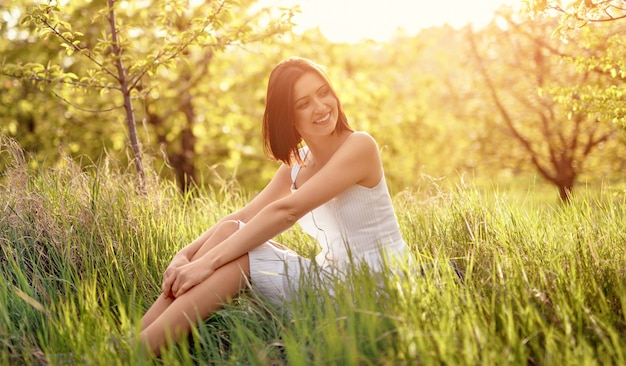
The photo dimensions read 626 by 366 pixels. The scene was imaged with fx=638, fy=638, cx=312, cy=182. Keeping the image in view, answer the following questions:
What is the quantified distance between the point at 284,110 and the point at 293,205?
0.61 m

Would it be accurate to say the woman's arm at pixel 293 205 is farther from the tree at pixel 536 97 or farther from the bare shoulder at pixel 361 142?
the tree at pixel 536 97

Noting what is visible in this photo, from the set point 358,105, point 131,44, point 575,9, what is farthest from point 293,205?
point 358,105

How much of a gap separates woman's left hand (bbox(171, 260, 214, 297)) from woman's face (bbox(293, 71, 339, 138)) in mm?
953

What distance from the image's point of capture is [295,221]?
3.24 meters

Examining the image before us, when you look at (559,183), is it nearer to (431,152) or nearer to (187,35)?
(431,152)

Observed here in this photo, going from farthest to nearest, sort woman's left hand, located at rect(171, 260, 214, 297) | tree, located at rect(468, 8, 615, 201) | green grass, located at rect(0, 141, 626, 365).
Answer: tree, located at rect(468, 8, 615, 201) < woman's left hand, located at rect(171, 260, 214, 297) < green grass, located at rect(0, 141, 626, 365)

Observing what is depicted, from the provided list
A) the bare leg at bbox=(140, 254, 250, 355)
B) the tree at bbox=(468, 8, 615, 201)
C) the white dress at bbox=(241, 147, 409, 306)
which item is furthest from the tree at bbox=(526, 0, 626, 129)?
the tree at bbox=(468, 8, 615, 201)

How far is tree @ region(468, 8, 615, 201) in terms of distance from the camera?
9328 mm

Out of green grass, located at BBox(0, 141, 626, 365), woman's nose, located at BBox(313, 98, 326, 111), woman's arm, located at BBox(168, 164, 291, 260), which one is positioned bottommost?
green grass, located at BBox(0, 141, 626, 365)

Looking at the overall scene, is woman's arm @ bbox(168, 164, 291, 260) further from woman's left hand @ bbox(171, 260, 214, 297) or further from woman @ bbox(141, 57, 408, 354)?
woman's left hand @ bbox(171, 260, 214, 297)

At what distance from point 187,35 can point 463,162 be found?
829cm

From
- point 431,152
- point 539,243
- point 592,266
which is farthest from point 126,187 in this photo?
point 431,152

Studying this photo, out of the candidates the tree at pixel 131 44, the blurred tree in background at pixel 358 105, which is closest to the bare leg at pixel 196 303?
the tree at pixel 131 44

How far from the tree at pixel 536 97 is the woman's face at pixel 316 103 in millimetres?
6496
